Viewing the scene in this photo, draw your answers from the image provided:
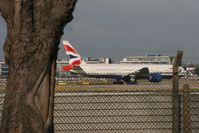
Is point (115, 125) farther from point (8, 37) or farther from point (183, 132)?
point (8, 37)

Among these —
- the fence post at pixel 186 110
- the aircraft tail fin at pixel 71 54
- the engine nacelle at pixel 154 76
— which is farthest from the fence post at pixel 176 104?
the aircraft tail fin at pixel 71 54

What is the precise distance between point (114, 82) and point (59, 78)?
6.08 feet

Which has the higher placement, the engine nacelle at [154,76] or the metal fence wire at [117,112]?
the engine nacelle at [154,76]

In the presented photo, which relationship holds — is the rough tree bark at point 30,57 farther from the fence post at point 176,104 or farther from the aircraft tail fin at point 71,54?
the aircraft tail fin at point 71,54

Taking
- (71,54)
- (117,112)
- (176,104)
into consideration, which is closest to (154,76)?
(117,112)

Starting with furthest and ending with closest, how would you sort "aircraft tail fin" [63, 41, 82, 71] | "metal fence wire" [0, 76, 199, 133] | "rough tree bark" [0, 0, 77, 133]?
"aircraft tail fin" [63, 41, 82, 71], "metal fence wire" [0, 76, 199, 133], "rough tree bark" [0, 0, 77, 133]

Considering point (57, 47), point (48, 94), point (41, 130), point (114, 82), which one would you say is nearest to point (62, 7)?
point (57, 47)

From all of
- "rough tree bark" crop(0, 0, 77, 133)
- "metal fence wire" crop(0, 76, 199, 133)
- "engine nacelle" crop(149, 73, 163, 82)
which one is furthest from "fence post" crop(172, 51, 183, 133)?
"rough tree bark" crop(0, 0, 77, 133)

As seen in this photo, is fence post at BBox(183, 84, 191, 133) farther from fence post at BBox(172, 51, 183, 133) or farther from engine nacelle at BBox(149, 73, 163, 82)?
engine nacelle at BBox(149, 73, 163, 82)

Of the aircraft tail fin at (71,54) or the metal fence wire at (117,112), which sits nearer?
the metal fence wire at (117,112)

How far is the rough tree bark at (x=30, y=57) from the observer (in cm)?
451

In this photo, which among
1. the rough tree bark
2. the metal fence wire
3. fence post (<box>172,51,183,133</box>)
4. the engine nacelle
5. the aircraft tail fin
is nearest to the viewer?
the rough tree bark

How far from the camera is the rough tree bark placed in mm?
4512

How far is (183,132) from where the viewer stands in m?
7.29
